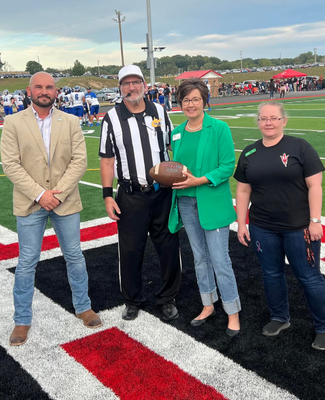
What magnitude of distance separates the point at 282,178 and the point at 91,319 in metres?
1.84

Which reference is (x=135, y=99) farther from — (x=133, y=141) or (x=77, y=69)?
(x=77, y=69)

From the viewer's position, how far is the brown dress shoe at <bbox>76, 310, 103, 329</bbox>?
324 centimetres

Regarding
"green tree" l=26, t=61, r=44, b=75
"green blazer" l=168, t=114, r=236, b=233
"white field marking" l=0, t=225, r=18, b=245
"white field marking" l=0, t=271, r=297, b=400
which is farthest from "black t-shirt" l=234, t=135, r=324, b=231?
"green tree" l=26, t=61, r=44, b=75

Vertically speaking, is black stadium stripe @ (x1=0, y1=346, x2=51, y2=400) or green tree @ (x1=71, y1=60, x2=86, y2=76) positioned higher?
green tree @ (x1=71, y1=60, x2=86, y2=76)

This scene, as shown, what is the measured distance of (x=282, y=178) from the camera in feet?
8.68

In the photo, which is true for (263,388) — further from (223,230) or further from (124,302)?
(124,302)

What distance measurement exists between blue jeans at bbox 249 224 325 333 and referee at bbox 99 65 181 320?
2.58 feet

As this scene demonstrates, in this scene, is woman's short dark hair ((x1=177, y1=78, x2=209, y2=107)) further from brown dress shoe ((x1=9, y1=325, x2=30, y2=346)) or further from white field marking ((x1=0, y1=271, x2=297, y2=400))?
brown dress shoe ((x1=9, y1=325, x2=30, y2=346))

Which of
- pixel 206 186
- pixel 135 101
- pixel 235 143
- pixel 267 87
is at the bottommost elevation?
pixel 235 143

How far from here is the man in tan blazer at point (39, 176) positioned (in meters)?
2.96

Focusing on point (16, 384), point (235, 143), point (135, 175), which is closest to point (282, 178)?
point (135, 175)

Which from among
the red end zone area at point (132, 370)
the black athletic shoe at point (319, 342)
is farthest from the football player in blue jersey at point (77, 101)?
the black athletic shoe at point (319, 342)

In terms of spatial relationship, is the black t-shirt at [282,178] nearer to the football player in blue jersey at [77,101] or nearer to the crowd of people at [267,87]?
the football player in blue jersey at [77,101]

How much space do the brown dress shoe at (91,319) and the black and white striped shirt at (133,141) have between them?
3.71ft
